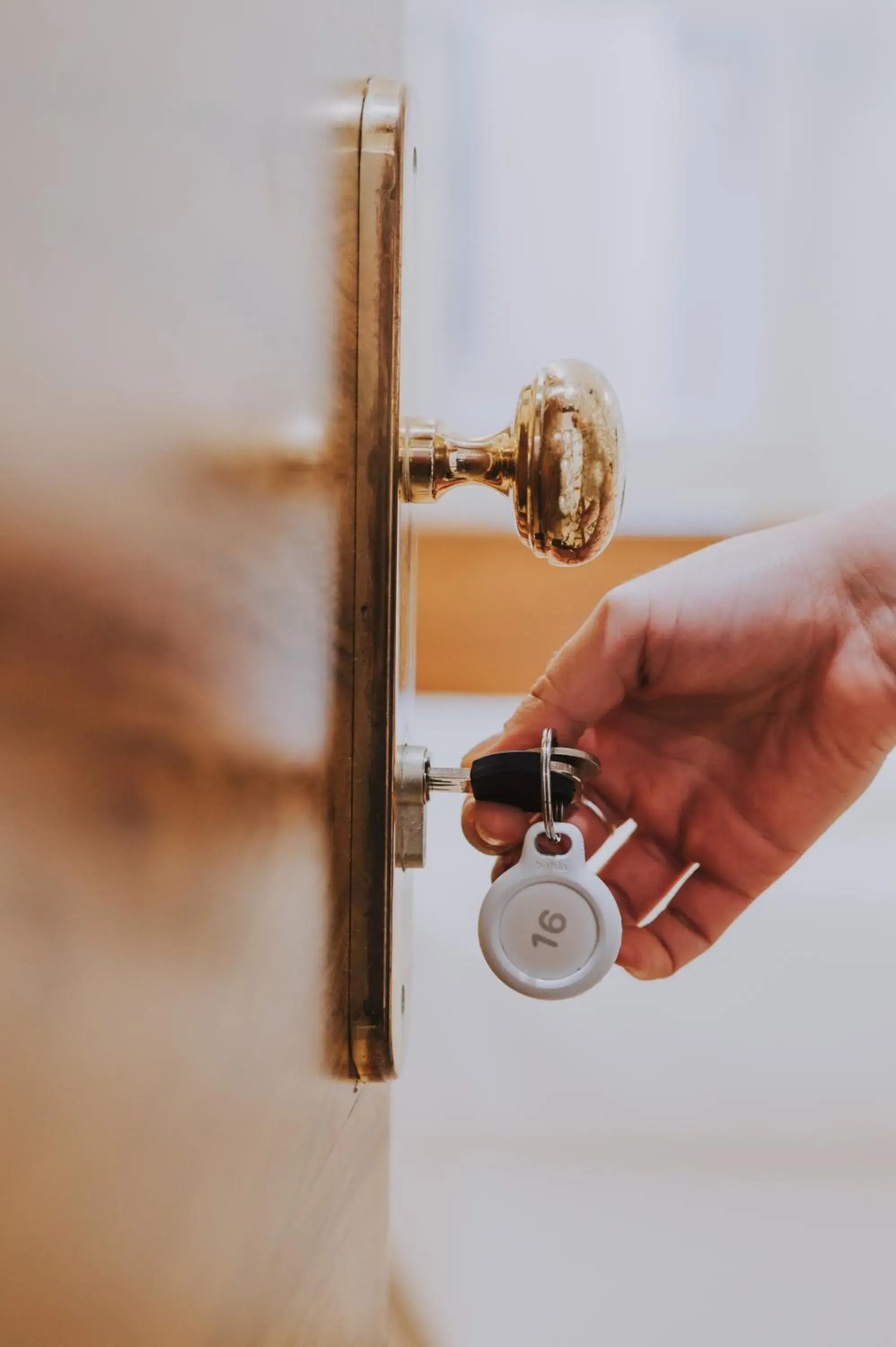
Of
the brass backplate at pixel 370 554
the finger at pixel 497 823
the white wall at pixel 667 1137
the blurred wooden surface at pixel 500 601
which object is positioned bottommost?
the white wall at pixel 667 1137

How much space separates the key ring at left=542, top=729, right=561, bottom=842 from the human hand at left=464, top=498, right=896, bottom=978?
0.06 m

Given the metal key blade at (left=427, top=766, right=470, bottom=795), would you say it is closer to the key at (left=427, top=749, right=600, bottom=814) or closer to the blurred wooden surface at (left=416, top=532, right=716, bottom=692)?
the key at (left=427, top=749, right=600, bottom=814)

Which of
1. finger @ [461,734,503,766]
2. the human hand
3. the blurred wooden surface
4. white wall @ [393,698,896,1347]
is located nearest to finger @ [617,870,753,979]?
the human hand

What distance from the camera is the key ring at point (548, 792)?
0.30m

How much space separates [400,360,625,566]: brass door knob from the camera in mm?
251

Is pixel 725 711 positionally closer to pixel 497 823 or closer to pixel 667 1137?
pixel 497 823

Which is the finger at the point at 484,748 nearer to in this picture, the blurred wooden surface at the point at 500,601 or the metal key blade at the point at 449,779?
the metal key blade at the point at 449,779

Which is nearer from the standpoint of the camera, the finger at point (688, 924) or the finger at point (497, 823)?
the finger at point (497, 823)

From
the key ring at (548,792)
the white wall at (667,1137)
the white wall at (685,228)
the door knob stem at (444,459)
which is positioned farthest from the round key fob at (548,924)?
the white wall at (685,228)

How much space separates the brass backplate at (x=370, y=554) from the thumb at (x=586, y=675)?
0.36 ft

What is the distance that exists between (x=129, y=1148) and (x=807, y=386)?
42.9 inches

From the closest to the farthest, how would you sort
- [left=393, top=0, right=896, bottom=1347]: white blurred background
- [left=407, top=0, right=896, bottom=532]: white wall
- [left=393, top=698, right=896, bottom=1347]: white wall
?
[left=393, top=698, right=896, bottom=1347]: white wall < [left=393, top=0, right=896, bottom=1347]: white blurred background < [left=407, top=0, right=896, bottom=532]: white wall

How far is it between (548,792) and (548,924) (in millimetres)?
41

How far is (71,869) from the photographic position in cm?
10
